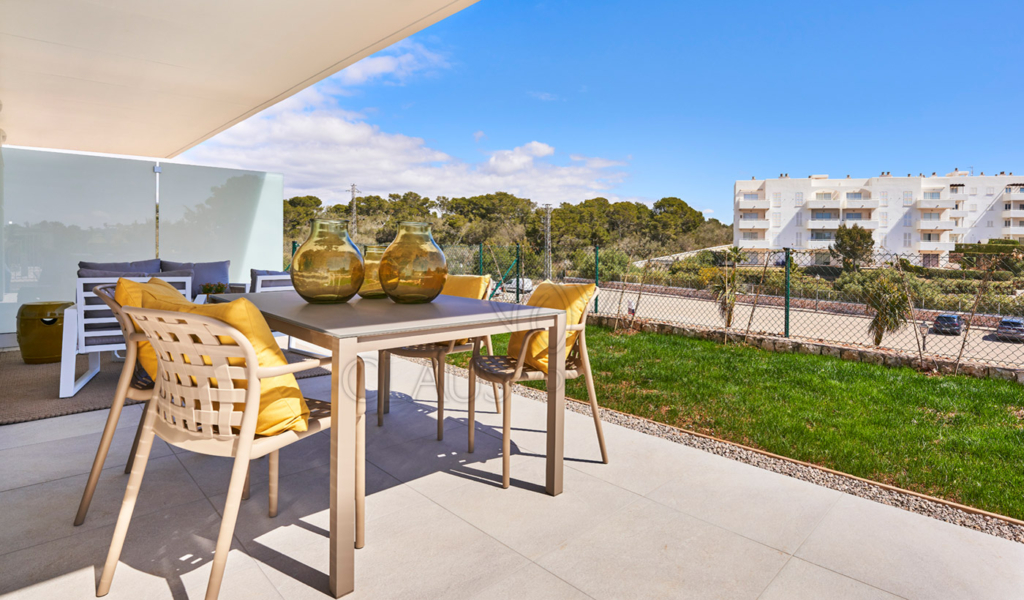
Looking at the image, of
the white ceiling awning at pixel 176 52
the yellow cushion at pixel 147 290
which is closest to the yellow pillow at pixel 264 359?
the yellow cushion at pixel 147 290

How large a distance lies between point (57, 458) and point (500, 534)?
7.03 ft

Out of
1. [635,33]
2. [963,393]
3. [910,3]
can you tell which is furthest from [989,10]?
[963,393]

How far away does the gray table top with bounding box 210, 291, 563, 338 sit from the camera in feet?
5.01

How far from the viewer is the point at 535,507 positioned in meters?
1.93

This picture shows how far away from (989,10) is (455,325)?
64.0 meters

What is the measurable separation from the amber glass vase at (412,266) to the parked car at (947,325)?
4868 mm

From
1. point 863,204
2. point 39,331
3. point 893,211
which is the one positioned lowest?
point 39,331

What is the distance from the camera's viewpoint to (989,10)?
1720 inches

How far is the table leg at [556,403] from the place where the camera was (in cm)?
198

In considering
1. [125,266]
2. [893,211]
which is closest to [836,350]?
[125,266]

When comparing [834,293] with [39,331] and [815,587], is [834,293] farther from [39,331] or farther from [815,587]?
[39,331]

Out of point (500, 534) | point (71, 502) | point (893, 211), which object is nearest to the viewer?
point (500, 534)

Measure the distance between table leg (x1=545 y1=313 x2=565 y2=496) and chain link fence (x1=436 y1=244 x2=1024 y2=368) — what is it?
3947mm

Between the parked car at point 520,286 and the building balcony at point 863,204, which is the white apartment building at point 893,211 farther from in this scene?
the parked car at point 520,286
